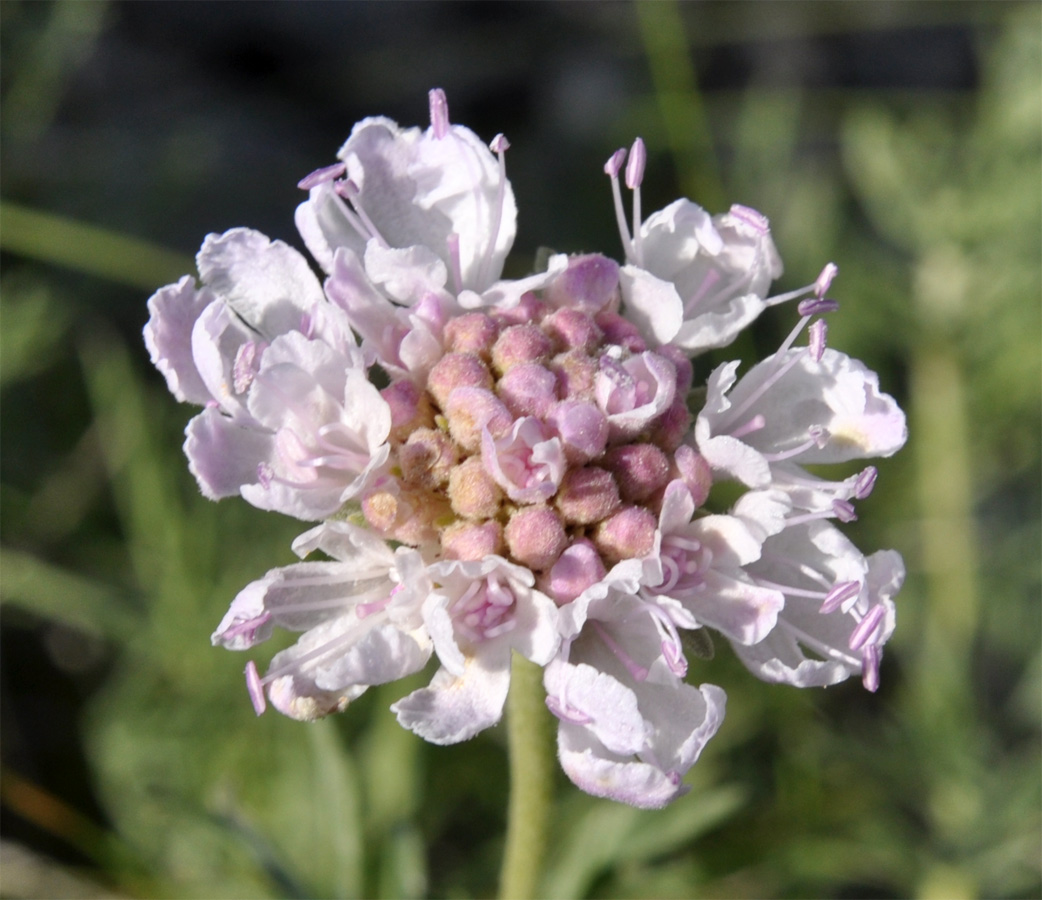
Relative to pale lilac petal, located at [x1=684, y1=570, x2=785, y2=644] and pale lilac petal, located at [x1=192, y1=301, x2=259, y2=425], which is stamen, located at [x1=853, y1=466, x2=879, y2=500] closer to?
pale lilac petal, located at [x1=684, y1=570, x2=785, y2=644]

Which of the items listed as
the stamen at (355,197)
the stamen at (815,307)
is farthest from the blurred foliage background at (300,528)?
the stamen at (815,307)

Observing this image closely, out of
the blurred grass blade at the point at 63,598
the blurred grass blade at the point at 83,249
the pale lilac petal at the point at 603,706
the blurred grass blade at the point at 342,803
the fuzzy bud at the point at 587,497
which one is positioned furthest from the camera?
the blurred grass blade at the point at 83,249

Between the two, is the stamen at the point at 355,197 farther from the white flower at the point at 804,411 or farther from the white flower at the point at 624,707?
the white flower at the point at 624,707

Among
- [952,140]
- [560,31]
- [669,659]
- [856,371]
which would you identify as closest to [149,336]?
[669,659]

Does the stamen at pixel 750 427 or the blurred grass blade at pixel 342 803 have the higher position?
the stamen at pixel 750 427

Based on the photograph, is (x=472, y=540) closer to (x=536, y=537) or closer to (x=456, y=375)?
(x=536, y=537)

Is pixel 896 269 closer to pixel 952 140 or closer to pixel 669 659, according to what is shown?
pixel 952 140

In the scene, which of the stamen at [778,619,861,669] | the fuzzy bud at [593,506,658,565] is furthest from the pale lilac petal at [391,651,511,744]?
the stamen at [778,619,861,669]
